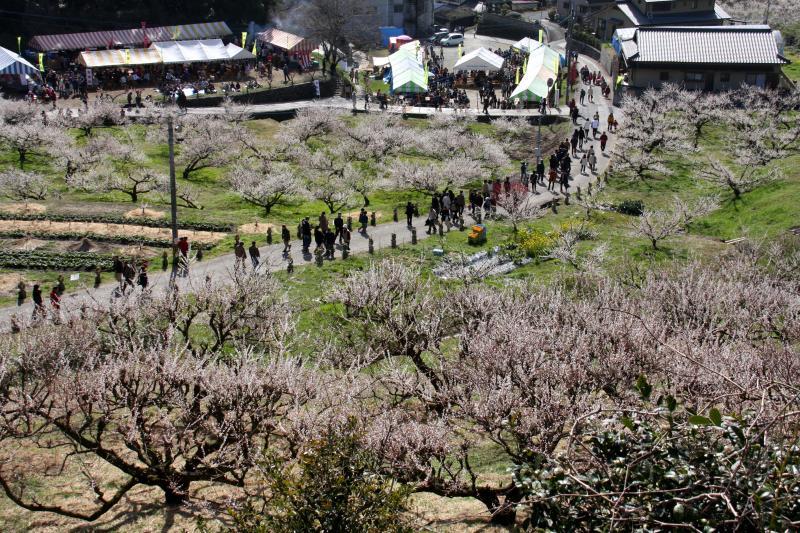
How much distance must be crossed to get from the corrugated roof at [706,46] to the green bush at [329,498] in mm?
56214

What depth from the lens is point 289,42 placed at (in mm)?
72312

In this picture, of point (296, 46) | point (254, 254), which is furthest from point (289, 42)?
point (254, 254)

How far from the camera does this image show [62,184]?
44938 millimetres

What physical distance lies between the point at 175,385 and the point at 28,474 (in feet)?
15.1

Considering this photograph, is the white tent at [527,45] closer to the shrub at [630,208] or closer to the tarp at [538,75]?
the tarp at [538,75]

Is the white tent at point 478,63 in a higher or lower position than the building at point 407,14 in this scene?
lower

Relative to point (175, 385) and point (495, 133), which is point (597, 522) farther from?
point (495, 133)

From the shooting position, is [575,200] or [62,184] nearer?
[575,200]

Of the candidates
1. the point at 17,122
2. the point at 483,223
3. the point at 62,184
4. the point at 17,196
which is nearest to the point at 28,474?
the point at 483,223

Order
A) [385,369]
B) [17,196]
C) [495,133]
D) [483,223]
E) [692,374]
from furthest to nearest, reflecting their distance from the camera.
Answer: [495,133] < [17,196] < [483,223] < [385,369] < [692,374]

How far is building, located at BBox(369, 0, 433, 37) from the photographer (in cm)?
9062

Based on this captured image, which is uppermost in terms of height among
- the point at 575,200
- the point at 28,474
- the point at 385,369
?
the point at 575,200

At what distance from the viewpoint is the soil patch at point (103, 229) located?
36031mm

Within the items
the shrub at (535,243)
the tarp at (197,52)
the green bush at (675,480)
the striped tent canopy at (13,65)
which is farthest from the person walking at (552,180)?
the striped tent canopy at (13,65)
